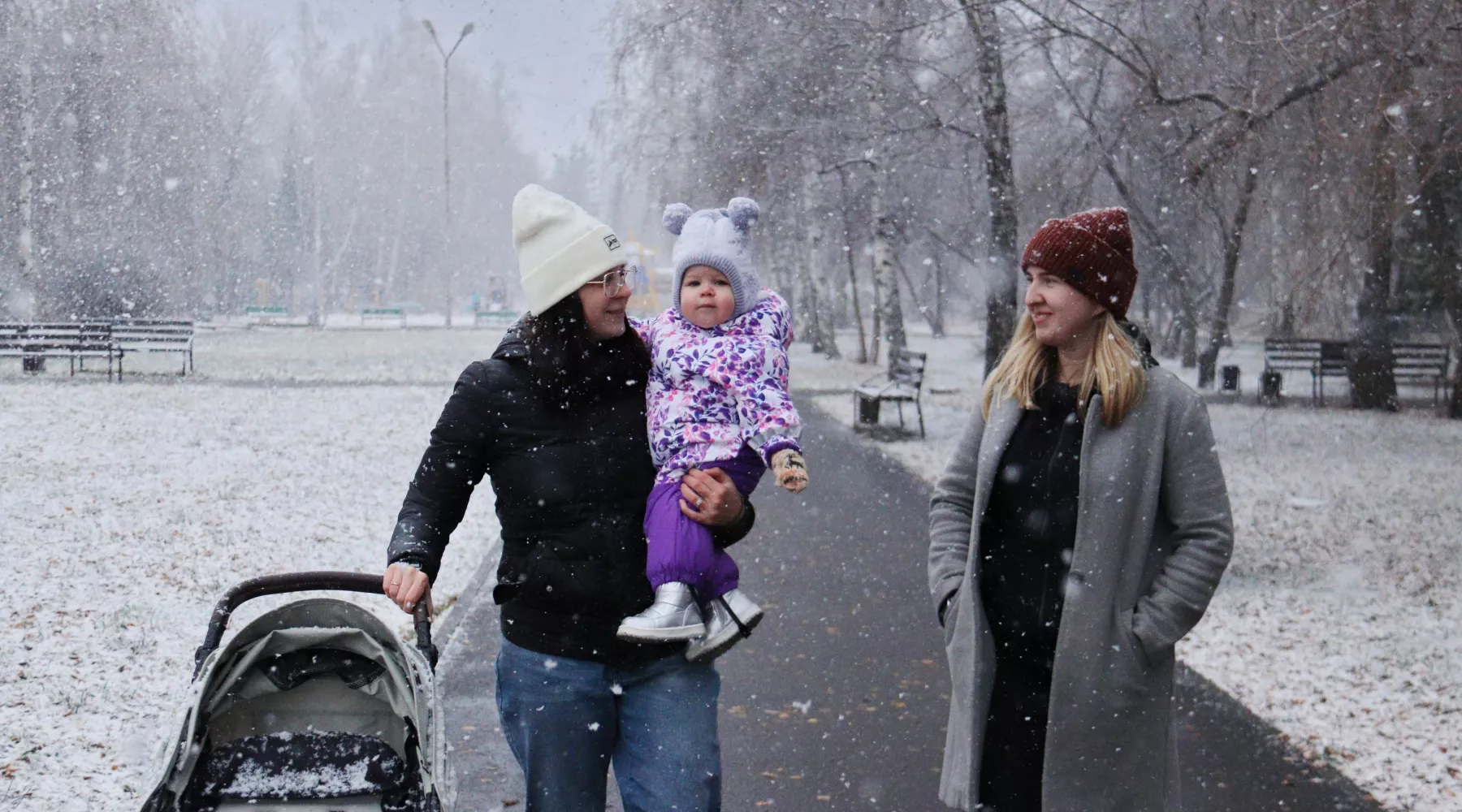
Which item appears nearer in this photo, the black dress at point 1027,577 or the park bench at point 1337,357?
the black dress at point 1027,577

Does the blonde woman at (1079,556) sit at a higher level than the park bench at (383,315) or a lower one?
lower

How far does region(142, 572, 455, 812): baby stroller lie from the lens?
2525 mm

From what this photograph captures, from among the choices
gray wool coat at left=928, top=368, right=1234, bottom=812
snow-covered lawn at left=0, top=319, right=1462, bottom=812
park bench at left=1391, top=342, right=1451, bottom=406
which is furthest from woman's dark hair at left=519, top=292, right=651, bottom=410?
park bench at left=1391, top=342, right=1451, bottom=406

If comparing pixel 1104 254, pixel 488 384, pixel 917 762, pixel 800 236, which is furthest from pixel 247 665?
pixel 800 236

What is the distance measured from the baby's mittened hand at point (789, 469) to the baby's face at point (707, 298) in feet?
1.19

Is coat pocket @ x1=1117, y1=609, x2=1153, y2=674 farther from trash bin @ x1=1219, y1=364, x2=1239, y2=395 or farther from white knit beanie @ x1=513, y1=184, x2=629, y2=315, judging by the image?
trash bin @ x1=1219, y1=364, x2=1239, y2=395

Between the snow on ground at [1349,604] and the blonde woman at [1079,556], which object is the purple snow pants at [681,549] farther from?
the snow on ground at [1349,604]

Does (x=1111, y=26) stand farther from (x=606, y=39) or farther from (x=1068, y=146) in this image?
Answer: (x=606, y=39)

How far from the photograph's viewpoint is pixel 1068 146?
12.1 meters

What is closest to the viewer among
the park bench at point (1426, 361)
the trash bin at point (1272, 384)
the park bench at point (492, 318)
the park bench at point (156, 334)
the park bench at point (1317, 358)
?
the park bench at point (1426, 361)

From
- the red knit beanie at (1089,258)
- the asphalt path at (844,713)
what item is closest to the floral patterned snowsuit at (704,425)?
the red knit beanie at (1089,258)

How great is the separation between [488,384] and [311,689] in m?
0.77

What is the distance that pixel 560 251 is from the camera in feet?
9.41

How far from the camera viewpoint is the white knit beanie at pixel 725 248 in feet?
9.73
